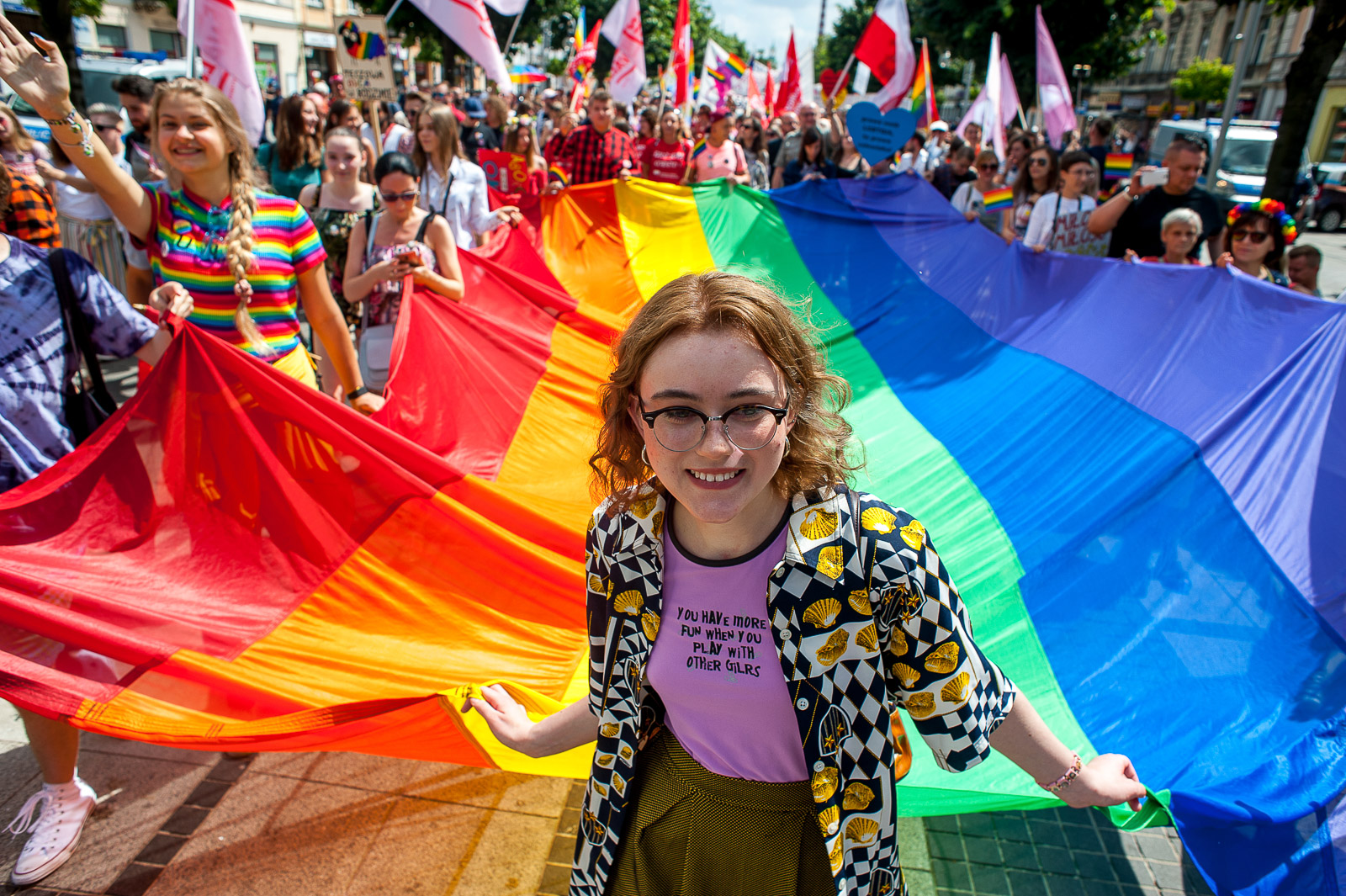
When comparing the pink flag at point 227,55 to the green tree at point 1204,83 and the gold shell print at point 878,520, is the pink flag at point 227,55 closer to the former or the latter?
the gold shell print at point 878,520

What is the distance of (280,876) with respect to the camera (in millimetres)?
2459

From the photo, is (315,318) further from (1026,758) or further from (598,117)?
(598,117)

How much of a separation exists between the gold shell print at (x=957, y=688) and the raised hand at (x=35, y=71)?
9.31 feet

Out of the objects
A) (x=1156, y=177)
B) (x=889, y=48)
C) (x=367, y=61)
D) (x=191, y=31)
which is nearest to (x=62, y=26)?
(x=367, y=61)

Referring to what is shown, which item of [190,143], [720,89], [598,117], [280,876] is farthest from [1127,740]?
[720,89]

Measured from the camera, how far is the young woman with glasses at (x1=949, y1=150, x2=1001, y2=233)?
821cm

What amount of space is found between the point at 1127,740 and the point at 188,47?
6.43m

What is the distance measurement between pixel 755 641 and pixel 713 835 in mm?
382

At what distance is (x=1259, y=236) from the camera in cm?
443

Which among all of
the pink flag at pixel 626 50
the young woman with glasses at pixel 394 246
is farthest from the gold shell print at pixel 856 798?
the pink flag at pixel 626 50

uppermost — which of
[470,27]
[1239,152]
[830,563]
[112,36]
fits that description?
[112,36]

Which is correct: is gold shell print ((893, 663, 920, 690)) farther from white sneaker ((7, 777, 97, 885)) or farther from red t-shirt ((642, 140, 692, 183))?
red t-shirt ((642, 140, 692, 183))

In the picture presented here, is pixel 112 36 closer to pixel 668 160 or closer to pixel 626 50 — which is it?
pixel 626 50

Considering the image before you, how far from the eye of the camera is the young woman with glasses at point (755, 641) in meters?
1.26
